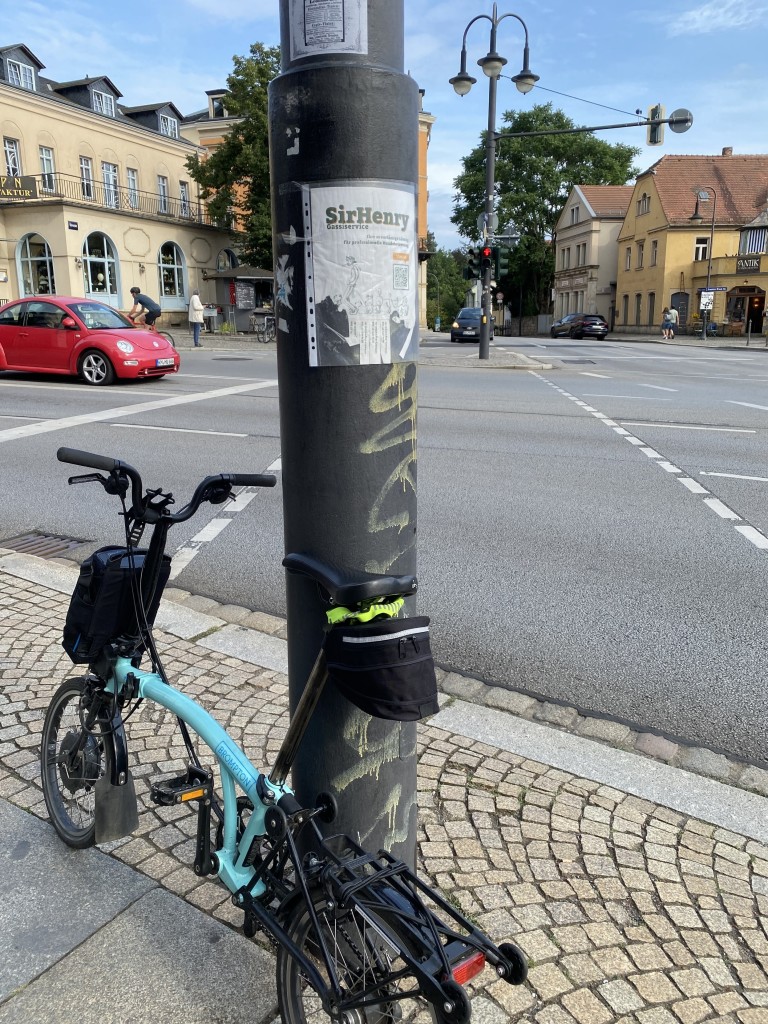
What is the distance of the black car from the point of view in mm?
47562

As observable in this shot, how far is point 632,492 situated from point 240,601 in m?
4.15

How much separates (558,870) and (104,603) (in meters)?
1.60

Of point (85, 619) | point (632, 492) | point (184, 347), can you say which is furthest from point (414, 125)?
point (184, 347)

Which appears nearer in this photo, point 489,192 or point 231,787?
point 231,787

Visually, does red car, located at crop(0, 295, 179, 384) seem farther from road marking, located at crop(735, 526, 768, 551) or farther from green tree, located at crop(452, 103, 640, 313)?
green tree, located at crop(452, 103, 640, 313)

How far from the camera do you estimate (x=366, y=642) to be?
1.68 m

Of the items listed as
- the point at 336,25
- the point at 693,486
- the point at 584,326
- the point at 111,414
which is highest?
the point at 336,25

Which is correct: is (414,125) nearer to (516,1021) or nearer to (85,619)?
(85,619)

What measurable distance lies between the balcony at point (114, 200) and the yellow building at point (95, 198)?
0.18ft

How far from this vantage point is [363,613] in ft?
5.69

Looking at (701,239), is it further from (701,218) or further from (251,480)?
(251,480)

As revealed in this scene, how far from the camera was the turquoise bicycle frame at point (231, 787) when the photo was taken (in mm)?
2000

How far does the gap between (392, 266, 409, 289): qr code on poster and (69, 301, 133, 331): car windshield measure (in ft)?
49.3

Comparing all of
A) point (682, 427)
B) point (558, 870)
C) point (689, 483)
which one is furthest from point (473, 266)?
point (558, 870)
